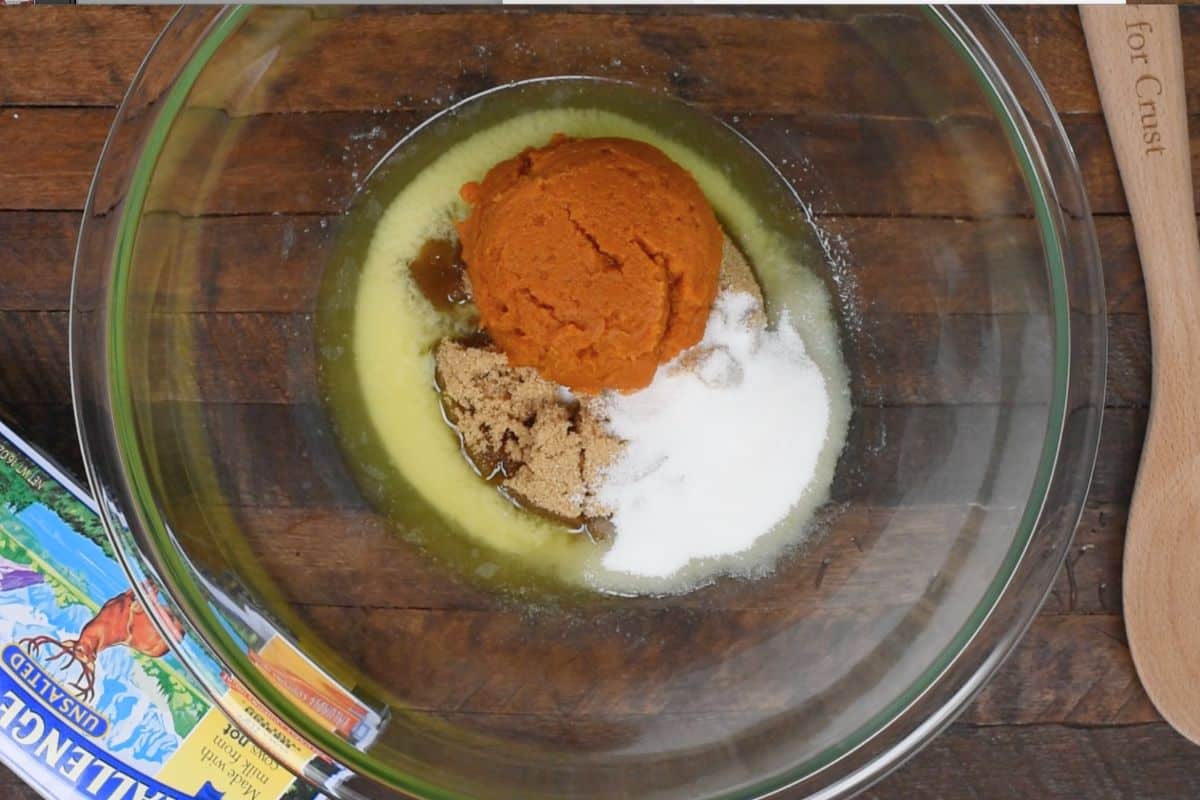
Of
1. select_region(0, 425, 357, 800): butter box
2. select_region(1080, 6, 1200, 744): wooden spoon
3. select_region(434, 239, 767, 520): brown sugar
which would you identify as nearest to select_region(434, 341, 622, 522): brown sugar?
select_region(434, 239, 767, 520): brown sugar

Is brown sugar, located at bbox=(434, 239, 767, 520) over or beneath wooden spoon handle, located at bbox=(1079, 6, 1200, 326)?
beneath

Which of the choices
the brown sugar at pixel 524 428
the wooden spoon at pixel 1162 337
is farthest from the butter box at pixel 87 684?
the wooden spoon at pixel 1162 337

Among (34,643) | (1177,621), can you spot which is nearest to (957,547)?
(1177,621)

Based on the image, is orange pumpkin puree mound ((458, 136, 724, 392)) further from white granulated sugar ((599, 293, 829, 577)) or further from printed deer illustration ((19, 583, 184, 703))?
printed deer illustration ((19, 583, 184, 703))

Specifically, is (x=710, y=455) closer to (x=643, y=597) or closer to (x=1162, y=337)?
(x=643, y=597)

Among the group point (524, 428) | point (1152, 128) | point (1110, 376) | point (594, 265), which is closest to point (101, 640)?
point (524, 428)
